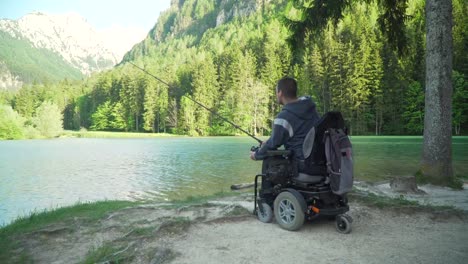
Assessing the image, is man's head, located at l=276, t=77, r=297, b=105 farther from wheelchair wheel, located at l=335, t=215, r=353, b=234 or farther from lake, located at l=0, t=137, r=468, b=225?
lake, located at l=0, t=137, r=468, b=225

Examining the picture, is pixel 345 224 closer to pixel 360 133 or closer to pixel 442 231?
pixel 442 231

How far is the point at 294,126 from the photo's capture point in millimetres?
4754

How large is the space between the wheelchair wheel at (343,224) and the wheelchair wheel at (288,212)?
534mm

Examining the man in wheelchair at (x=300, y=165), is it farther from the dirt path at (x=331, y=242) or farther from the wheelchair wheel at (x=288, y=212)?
the dirt path at (x=331, y=242)

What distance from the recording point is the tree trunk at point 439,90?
27.8 feet

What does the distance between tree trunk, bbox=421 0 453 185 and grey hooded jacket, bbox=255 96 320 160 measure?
18.3 feet

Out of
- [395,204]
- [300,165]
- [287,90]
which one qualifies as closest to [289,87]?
[287,90]

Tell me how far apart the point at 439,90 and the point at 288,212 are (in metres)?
6.33

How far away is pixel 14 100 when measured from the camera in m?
122

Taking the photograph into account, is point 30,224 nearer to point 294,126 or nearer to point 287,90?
point 294,126

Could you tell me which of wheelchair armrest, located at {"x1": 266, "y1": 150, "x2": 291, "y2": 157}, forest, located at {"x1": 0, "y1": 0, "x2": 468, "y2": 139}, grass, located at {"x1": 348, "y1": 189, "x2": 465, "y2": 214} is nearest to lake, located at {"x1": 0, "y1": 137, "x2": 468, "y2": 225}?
grass, located at {"x1": 348, "y1": 189, "x2": 465, "y2": 214}

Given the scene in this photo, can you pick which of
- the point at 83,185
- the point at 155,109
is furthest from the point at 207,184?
the point at 155,109

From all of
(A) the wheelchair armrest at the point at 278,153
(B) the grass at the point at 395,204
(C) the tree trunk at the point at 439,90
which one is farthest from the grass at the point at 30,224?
(C) the tree trunk at the point at 439,90

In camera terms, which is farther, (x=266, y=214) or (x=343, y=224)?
(x=266, y=214)
